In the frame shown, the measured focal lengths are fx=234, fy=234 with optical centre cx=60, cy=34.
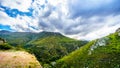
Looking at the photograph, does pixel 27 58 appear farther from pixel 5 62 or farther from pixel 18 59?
pixel 5 62

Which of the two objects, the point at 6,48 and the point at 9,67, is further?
the point at 6,48

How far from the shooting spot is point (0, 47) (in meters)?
27.6

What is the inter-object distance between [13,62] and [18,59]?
2.85 ft

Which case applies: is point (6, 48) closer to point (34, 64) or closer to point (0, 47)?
point (0, 47)

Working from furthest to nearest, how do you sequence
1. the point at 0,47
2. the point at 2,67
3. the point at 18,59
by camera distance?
the point at 0,47
the point at 18,59
the point at 2,67

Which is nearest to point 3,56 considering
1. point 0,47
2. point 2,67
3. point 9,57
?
point 9,57

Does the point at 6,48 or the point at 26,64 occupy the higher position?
the point at 6,48

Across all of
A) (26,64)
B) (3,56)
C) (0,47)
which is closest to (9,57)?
(3,56)

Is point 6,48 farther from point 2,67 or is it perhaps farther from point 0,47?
point 2,67

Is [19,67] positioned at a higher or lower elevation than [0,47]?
lower

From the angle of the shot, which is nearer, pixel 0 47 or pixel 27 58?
pixel 27 58

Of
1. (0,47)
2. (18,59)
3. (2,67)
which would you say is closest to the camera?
(2,67)

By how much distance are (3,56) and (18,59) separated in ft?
5.42

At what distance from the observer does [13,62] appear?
22.8 meters
